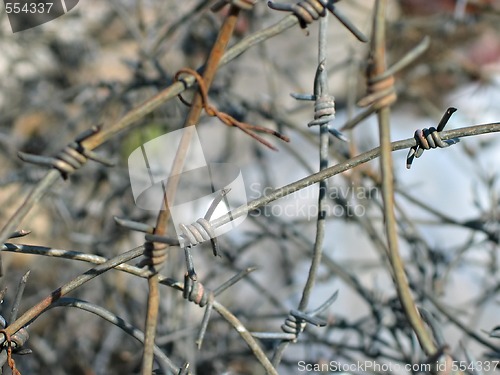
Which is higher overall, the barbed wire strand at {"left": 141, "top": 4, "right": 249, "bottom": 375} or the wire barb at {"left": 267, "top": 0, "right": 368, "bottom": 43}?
the wire barb at {"left": 267, "top": 0, "right": 368, "bottom": 43}

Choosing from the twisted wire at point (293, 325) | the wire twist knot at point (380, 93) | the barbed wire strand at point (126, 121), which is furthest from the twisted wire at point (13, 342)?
the wire twist knot at point (380, 93)

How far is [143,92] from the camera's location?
116 cm

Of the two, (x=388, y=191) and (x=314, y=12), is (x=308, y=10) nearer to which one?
(x=314, y=12)

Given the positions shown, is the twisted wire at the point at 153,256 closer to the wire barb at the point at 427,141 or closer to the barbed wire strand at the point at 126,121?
the barbed wire strand at the point at 126,121

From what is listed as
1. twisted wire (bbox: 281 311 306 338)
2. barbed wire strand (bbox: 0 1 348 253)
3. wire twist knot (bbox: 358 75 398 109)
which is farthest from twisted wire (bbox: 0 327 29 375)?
wire twist knot (bbox: 358 75 398 109)

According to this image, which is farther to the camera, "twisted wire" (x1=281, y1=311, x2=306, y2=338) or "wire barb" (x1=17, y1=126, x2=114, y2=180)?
"twisted wire" (x1=281, y1=311, x2=306, y2=338)

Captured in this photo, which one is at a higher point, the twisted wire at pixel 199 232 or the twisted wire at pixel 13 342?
the twisted wire at pixel 199 232

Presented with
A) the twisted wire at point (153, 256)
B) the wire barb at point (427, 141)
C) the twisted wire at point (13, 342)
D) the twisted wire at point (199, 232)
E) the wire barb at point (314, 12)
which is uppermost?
the wire barb at point (314, 12)

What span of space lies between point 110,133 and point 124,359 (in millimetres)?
763

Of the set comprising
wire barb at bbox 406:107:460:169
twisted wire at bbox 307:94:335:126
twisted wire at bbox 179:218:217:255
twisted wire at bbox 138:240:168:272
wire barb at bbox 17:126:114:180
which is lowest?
twisted wire at bbox 138:240:168:272

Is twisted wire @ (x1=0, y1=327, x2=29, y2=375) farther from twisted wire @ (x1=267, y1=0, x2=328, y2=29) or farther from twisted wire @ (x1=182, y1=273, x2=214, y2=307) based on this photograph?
twisted wire @ (x1=267, y1=0, x2=328, y2=29)

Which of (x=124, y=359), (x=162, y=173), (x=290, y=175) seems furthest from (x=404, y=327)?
(x=290, y=175)

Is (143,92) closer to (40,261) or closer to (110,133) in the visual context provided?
(40,261)

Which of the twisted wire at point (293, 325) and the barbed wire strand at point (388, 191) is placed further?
the twisted wire at point (293, 325)
